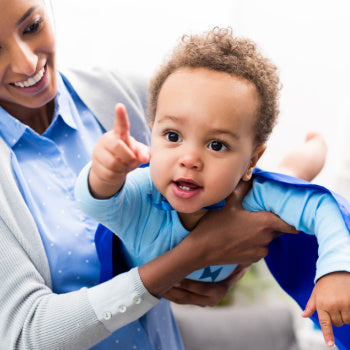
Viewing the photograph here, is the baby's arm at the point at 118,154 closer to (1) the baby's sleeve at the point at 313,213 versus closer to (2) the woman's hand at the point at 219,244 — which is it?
Answer: (2) the woman's hand at the point at 219,244

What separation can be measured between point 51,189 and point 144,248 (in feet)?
0.92

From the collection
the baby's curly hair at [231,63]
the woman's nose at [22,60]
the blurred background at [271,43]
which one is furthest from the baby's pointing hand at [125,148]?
the blurred background at [271,43]

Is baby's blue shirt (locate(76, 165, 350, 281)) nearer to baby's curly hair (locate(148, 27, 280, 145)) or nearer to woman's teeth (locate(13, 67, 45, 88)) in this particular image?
baby's curly hair (locate(148, 27, 280, 145))

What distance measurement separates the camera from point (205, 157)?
2.82 ft

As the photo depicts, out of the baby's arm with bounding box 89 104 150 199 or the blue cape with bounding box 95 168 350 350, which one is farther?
the blue cape with bounding box 95 168 350 350

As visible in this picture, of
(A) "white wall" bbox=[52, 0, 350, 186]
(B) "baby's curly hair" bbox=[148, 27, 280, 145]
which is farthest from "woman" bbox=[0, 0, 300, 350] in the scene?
(A) "white wall" bbox=[52, 0, 350, 186]

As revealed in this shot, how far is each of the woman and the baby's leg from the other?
9.0 inches

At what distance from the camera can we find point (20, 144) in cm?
109

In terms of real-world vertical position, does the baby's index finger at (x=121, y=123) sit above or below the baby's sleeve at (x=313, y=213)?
above

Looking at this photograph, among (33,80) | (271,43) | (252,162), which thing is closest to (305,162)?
(252,162)

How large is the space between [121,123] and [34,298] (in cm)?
46

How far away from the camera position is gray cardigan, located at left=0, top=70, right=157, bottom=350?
0.93 metres

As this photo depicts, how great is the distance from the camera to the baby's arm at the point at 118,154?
739 millimetres

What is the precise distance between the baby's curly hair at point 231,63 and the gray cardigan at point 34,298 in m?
0.39
